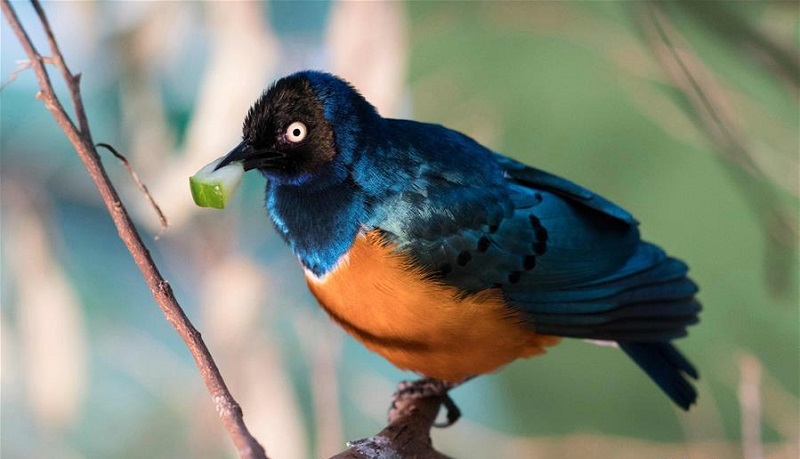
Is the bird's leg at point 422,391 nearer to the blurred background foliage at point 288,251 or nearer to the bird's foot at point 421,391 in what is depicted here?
the bird's foot at point 421,391

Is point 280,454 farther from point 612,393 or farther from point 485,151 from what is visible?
point 612,393

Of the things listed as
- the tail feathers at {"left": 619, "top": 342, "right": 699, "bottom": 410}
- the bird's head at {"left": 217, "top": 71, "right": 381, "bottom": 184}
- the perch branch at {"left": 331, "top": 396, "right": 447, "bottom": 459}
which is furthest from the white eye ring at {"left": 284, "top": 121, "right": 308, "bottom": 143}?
the tail feathers at {"left": 619, "top": 342, "right": 699, "bottom": 410}

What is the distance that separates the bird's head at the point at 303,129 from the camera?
1.53 m

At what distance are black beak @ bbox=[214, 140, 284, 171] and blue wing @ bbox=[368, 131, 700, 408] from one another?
0.74ft

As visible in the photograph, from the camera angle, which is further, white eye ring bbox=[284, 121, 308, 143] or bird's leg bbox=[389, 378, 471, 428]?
bird's leg bbox=[389, 378, 471, 428]

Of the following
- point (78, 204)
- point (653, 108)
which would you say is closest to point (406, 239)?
point (653, 108)

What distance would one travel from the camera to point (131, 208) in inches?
112

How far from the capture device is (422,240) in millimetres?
1615

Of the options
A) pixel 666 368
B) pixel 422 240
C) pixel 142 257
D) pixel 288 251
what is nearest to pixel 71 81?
pixel 142 257

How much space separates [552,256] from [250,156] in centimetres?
65

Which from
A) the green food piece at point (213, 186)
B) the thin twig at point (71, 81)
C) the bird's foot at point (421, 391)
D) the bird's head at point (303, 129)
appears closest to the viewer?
the green food piece at point (213, 186)

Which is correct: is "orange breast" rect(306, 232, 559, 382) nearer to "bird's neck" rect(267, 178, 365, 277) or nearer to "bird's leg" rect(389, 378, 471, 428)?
"bird's neck" rect(267, 178, 365, 277)

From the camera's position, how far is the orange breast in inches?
62.7

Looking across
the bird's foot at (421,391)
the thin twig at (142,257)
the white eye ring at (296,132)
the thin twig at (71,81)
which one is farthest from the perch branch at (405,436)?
the thin twig at (71,81)
